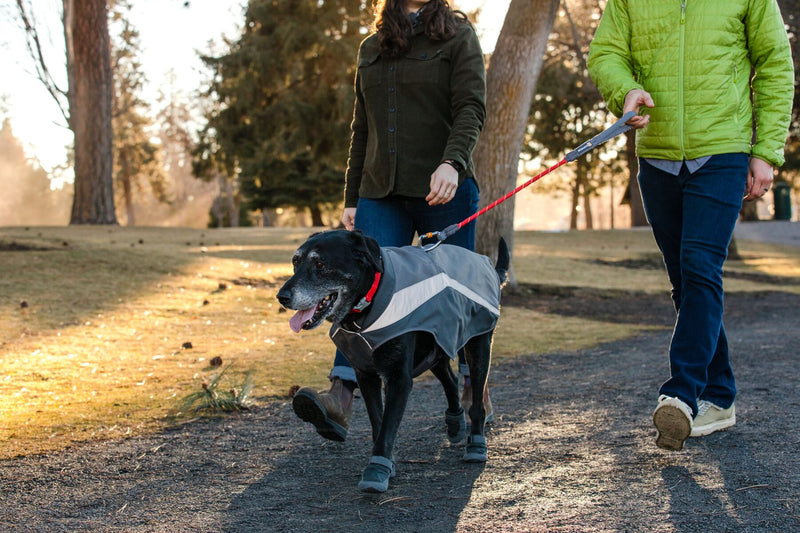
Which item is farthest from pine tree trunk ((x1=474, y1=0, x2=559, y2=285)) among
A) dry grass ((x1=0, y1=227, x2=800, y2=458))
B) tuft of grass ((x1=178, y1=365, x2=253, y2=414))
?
tuft of grass ((x1=178, y1=365, x2=253, y2=414))

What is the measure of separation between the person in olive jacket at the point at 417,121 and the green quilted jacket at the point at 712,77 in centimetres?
82

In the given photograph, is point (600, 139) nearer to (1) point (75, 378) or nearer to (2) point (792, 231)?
(1) point (75, 378)

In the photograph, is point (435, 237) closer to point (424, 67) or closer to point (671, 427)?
point (424, 67)

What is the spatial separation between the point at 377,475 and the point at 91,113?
2119cm

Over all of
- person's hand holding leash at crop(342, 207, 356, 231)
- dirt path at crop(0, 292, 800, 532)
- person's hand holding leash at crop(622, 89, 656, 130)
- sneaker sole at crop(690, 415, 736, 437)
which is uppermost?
person's hand holding leash at crop(622, 89, 656, 130)

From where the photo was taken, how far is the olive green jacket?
448 centimetres

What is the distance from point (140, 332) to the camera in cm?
856

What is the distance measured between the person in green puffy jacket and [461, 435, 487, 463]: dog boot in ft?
3.10

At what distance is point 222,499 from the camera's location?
11.9ft

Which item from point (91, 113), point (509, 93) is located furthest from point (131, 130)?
point (509, 93)

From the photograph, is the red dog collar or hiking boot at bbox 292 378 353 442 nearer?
the red dog collar

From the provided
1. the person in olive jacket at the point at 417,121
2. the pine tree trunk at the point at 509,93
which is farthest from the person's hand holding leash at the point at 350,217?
the pine tree trunk at the point at 509,93

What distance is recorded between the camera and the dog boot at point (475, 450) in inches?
163

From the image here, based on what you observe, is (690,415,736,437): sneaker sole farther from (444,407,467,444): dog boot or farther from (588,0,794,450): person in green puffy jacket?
(444,407,467,444): dog boot
